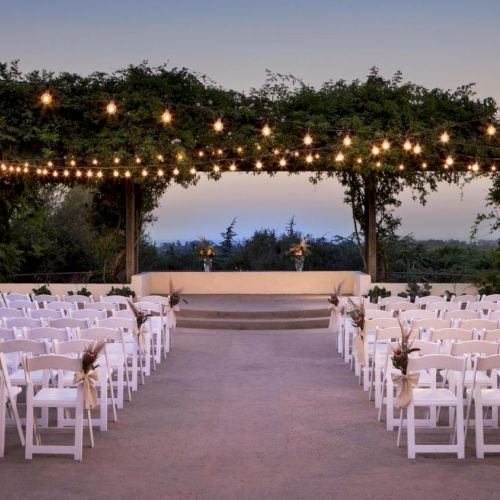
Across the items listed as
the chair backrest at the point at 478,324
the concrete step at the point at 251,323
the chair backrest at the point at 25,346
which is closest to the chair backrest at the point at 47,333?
the chair backrest at the point at 25,346

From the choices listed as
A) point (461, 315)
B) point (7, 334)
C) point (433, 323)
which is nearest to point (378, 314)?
point (461, 315)

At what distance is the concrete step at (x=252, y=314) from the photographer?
14.8 m

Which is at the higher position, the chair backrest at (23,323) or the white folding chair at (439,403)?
the chair backrest at (23,323)

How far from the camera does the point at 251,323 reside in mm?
14375

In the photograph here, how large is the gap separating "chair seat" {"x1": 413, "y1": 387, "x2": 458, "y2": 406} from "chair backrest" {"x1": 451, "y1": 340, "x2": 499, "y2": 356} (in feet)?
1.10

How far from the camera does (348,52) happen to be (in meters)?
19.7

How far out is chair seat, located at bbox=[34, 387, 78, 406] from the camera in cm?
600

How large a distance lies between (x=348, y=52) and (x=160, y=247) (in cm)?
744

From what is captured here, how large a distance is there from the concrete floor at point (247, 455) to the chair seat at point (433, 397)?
40 centimetres

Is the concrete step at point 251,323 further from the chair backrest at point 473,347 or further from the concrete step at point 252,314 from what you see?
the chair backrest at point 473,347

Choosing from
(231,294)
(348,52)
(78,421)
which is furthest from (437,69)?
(78,421)

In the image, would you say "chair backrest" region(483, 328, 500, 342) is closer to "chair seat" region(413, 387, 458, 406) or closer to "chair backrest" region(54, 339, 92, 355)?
"chair seat" region(413, 387, 458, 406)

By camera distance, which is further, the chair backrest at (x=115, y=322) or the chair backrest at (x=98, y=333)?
Answer: the chair backrest at (x=115, y=322)

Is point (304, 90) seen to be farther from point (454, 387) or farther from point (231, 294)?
point (454, 387)
